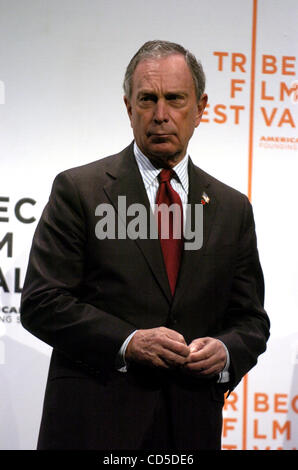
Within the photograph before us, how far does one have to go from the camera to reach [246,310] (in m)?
2.02

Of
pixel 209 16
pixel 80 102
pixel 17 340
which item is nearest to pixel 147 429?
pixel 17 340

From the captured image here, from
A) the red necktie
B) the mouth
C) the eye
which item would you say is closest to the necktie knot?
the red necktie

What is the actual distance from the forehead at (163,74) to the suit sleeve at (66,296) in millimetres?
363

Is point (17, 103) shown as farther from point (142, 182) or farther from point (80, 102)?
point (142, 182)

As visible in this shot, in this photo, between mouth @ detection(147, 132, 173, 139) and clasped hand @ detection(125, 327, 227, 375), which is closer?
clasped hand @ detection(125, 327, 227, 375)

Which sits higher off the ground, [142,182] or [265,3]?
[265,3]

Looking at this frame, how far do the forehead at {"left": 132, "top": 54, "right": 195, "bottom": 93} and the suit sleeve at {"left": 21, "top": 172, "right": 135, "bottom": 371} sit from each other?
363 millimetres

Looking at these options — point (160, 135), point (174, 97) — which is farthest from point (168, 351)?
point (174, 97)

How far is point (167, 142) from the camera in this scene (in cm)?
196

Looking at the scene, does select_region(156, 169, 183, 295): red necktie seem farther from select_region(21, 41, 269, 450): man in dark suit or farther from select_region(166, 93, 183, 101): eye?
select_region(166, 93, 183, 101): eye

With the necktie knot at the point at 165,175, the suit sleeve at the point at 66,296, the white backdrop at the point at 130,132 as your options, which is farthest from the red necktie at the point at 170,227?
the white backdrop at the point at 130,132

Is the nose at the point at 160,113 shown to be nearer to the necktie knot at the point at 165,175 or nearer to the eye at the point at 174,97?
the eye at the point at 174,97

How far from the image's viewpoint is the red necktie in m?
1.88
